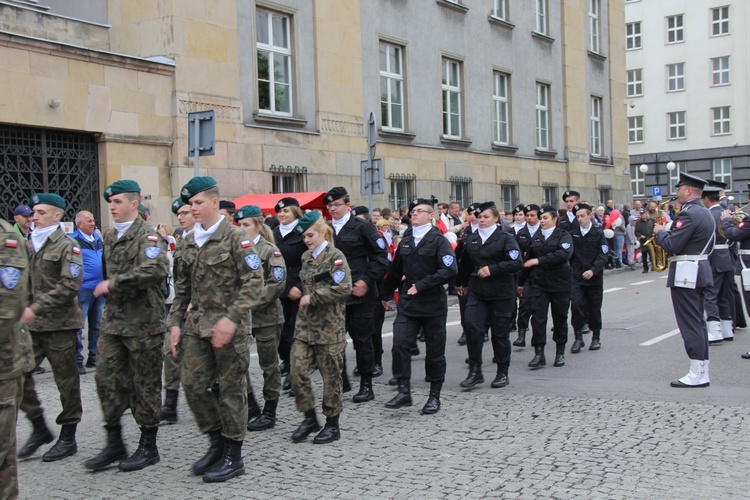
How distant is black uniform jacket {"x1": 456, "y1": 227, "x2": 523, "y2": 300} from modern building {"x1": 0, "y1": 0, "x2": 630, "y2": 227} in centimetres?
732

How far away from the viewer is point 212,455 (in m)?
5.43

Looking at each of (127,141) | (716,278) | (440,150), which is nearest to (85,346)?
(127,141)

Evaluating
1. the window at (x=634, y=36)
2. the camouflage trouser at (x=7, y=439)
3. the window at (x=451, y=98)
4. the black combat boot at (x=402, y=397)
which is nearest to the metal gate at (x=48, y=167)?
the black combat boot at (x=402, y=397)

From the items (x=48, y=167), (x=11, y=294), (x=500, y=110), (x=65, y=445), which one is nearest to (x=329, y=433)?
(x=65, y=445)

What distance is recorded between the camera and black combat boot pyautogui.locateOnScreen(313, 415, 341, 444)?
20.1 feet

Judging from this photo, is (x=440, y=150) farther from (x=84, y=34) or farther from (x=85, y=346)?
(x=85, y=346)

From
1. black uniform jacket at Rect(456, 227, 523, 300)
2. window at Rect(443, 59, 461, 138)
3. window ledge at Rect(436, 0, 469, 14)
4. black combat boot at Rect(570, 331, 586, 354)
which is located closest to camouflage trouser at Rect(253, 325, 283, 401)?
black uniform jacket at Rect(456, 227, 523, 300)

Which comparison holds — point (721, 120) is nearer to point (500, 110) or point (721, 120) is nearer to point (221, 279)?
point (500, 110)

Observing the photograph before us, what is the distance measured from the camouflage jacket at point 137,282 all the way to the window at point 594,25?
29.0 metres

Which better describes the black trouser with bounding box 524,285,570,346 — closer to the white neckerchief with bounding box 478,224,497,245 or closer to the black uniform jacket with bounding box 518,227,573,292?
the black uniform jacket with bounding box 518,227,573,292

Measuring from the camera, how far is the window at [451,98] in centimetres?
2377

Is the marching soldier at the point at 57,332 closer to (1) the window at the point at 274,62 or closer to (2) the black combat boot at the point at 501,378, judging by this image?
(2) the black combat boot at the point at 501,378

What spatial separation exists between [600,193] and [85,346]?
25018 mm

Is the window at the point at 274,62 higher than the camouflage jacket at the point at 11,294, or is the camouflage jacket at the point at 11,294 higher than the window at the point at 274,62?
the window at the point at 274,62
